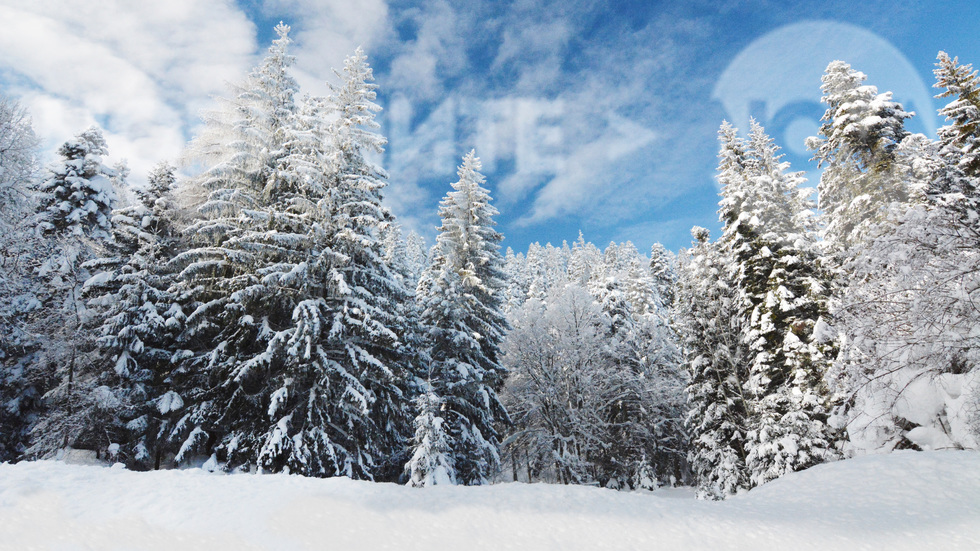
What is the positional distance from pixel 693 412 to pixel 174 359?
21175 mm

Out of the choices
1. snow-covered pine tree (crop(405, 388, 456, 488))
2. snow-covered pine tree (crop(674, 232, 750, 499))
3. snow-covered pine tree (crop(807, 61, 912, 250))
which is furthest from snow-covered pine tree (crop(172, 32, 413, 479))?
snow-covered pine tree (crop(807, 61, 912, 250))

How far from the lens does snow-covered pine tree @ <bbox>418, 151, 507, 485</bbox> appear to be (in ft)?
59.8

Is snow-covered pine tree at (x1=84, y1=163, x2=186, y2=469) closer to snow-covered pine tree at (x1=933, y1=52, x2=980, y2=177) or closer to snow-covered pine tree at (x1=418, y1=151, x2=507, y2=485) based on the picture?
snow-covered pine tree at (x1=418, y1=151, x2=507, y2=485)

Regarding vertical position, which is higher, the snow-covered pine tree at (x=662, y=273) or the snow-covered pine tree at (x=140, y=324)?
the snow-covered pine tree at (x=662, y=273)

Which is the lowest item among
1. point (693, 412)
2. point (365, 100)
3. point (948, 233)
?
point (693, 412)

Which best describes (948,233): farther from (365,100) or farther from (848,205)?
(365,100)

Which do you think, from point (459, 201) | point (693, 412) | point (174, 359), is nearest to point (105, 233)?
point (174, 359)

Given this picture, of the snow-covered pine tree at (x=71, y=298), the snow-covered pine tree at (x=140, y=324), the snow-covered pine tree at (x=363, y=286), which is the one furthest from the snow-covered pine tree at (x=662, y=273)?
the snow-covered pine tree at (x=71, y=298)

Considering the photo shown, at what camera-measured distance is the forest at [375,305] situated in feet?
37.9

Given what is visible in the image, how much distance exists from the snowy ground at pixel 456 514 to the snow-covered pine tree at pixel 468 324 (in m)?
9.77

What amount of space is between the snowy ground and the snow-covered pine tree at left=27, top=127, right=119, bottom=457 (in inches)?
Result: 391

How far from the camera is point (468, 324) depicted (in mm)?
20438

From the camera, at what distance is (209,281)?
15.4 metres

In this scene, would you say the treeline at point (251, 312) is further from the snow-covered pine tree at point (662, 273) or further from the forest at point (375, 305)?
the snow-covered pine tree at point (662, 273)
